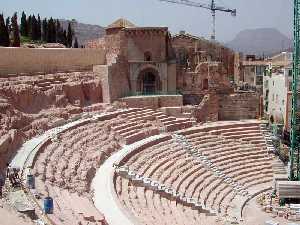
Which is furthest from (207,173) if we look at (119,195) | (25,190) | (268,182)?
(25,190)

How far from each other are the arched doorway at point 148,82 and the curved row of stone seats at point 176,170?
8220mm

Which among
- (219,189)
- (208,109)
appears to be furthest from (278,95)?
(219,189)

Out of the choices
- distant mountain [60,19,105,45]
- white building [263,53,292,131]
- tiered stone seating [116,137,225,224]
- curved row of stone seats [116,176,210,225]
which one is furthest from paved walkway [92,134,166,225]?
distant mountain [60,19,105,45]

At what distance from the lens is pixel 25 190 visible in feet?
43.1

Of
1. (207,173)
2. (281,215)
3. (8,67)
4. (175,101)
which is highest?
(8,67)

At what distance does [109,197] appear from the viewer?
15539 mm

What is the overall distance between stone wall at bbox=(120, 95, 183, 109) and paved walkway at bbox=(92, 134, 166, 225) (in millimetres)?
7473

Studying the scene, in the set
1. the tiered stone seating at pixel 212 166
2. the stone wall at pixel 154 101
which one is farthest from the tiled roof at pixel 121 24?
the tiered stone seating at pixel 212 166

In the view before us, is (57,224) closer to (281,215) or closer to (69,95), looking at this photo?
(281,215)

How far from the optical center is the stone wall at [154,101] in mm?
28234

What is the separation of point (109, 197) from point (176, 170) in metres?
6.90

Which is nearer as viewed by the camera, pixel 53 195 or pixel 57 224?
pixel 57 224

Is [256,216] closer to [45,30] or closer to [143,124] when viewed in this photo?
[143,124]

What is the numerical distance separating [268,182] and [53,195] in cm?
1393
